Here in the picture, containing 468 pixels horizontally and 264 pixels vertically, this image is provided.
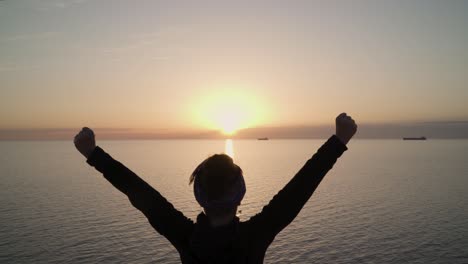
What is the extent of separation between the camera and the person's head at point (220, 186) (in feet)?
8.98

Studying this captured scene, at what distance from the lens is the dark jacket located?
2775 millimetres

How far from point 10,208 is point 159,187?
4421 centimetres

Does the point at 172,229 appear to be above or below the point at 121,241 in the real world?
above

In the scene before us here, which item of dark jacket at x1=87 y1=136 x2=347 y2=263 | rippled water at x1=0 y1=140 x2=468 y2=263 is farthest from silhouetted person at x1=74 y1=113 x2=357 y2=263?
rippled water at x1=0 y1=140 x2=468 y2=263

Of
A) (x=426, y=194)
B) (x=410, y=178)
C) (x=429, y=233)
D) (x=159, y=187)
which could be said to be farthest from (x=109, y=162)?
(x=410, y=178)

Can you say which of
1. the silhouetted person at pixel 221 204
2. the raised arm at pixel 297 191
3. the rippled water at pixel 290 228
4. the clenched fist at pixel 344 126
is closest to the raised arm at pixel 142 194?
the silhouetted person at pixel 221 204

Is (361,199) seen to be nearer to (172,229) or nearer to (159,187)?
(159,187)

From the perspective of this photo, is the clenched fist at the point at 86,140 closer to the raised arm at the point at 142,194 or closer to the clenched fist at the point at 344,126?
the raised arm at the point at 142,194

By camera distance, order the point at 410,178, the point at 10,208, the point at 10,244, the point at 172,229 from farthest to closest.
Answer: the point at 410,178 < the point at 10,208 < the point at 10,244 < the point at 172,229

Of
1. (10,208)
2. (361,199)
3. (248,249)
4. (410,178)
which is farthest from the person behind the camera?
(410,178)

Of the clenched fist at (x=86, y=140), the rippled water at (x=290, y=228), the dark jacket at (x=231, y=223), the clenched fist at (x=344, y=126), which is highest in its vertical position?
the clenched fist at (x=86, y=140)

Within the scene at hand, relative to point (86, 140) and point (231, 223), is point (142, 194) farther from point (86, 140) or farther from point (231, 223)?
point (231, 223)

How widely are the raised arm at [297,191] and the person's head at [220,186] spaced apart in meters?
0.28

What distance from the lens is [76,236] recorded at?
51.4 m
